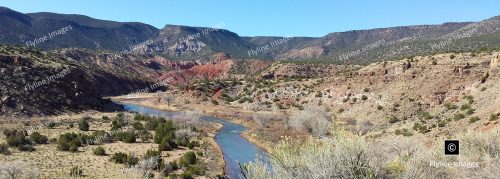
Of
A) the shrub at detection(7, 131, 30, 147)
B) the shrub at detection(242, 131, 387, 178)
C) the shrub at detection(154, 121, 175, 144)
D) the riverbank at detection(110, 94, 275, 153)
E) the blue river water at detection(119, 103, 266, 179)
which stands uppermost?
the shrub at detection(242, 131, 387, 178)

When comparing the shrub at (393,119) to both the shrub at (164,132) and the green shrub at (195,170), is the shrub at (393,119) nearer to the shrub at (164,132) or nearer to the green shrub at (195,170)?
the shrub at (164,132)

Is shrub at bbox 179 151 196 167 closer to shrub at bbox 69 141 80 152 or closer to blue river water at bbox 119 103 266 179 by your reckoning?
blue river water at bbox 119 103 266 179

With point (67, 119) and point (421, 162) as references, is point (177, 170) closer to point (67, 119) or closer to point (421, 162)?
point (421, 162)

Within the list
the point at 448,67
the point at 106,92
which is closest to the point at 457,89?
the point at 448,67

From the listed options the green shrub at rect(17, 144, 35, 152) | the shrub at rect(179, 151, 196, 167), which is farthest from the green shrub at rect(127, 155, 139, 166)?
the green shrub at rect(17, 144, 35, 152)

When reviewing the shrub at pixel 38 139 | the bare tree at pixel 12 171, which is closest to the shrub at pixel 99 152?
the shrub at pixel 38 139

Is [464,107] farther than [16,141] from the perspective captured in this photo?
Yes

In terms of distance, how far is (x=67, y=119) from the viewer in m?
60.0

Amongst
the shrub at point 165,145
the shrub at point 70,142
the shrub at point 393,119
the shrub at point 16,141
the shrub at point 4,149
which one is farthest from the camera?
the shrub at point 393,119

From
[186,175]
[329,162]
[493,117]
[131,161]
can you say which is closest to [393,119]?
[493,117]

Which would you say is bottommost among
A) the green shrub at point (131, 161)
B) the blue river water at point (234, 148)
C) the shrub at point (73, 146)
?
the blue river water at point (234, 148)

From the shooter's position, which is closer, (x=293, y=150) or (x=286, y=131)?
(x=293, y=150)

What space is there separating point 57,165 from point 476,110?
33.8 m

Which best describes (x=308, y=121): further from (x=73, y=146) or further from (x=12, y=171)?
(x=12, y=171)
